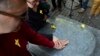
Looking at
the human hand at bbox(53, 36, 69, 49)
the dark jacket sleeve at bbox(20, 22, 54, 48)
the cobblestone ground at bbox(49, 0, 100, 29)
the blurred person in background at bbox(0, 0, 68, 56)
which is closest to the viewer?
the blurred person in background at bbox(0, 0, 68, 56)

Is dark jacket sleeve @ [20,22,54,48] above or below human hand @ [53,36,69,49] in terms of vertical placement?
above

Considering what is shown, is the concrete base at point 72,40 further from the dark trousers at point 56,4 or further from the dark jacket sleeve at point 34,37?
the dark trousers at point 56,4

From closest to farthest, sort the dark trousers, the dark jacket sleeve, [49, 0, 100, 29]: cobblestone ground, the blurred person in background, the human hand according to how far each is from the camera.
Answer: the blurred person in background, the dark jacket sleeve, the human hand, [49, 0, 100, 29]: cobblestone ground, the dark trousers

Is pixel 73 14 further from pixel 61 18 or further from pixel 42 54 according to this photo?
pixel 42 54

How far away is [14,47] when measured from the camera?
756 mm

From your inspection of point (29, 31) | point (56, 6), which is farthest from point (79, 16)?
point (29, 31)

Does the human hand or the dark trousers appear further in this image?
the dark trousers

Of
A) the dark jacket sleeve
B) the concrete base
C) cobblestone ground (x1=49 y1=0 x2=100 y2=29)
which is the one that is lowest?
cobblestone ground (x1=49 y1=0 x2=100 y2=29)

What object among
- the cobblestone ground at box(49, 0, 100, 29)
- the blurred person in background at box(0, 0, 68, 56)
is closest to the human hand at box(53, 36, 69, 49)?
the blurred person in background at box(0, 0, 68, 56)

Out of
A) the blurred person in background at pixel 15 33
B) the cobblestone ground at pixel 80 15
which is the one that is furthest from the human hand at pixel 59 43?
the cobblestone ground at pixel 80 15

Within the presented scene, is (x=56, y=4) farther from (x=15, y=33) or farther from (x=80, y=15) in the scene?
(x=15, y=33)

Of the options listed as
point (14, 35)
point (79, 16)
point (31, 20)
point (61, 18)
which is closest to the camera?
point (14, 35)

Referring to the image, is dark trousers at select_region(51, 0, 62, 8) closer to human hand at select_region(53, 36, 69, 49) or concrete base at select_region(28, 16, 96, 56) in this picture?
concrete base at select_region(28, 16, 96, 56)

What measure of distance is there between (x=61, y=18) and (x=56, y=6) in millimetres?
343
